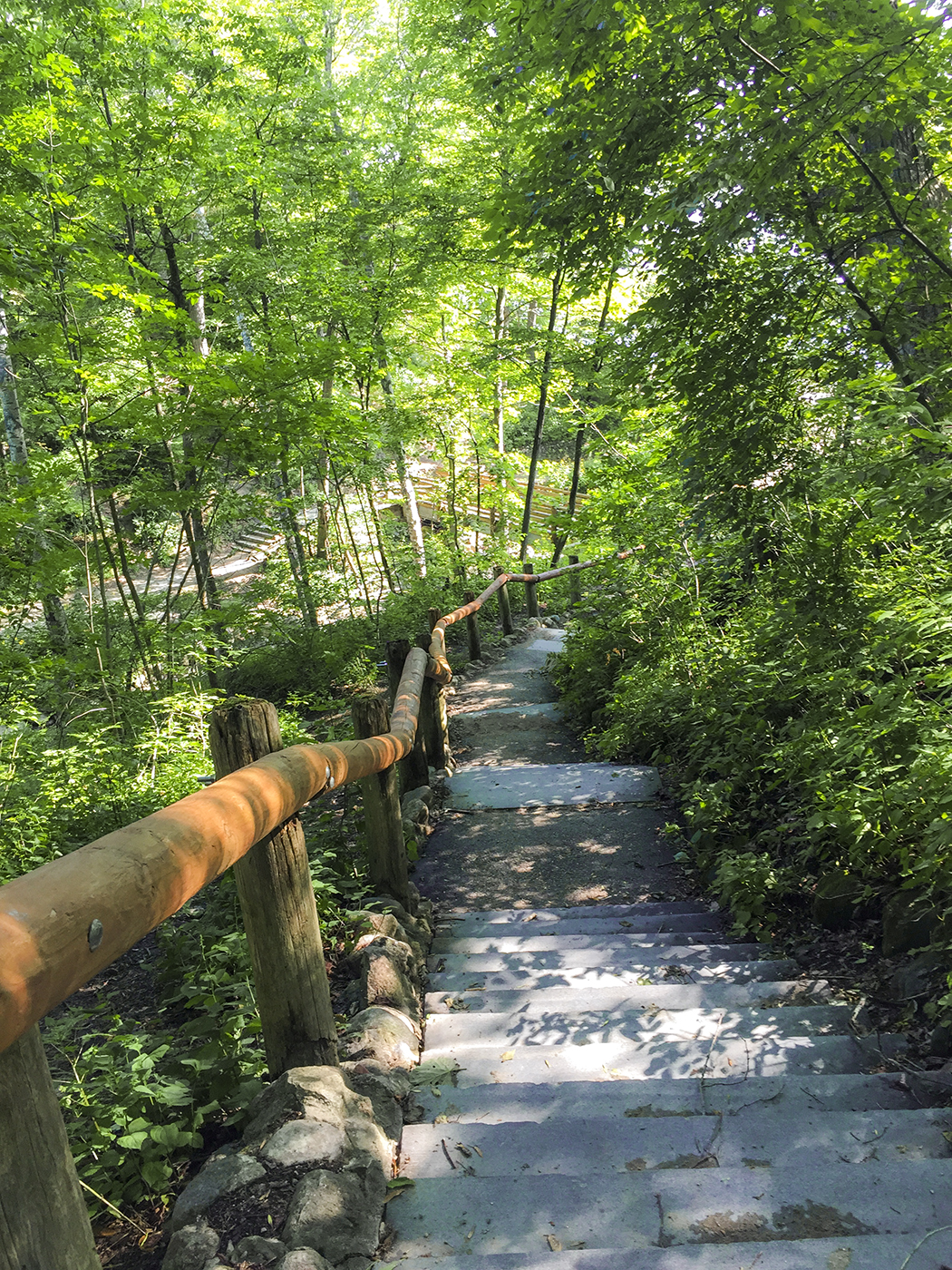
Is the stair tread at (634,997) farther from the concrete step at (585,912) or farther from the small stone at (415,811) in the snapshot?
the small stone at (415,811)

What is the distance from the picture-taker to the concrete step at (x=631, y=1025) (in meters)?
2.63

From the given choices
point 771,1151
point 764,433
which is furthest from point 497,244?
point 771,1151

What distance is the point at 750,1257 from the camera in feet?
4.93

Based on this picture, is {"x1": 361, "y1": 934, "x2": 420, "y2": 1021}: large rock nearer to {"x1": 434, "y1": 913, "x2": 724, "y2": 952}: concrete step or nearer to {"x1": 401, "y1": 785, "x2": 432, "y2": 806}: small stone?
{"x1": 434, "y1": 913, "x2": 724, "y2": 952}: concrete step

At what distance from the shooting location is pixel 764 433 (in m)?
3.99

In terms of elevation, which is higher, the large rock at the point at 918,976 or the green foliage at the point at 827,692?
the green foliage at the point at 827,692

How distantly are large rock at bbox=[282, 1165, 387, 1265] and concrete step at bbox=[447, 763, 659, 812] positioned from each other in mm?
4000

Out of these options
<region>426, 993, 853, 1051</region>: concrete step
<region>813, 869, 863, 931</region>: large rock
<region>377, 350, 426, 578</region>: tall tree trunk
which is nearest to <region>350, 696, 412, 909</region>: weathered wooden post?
<region>426, 993, 853, 1051</region>: concrete step

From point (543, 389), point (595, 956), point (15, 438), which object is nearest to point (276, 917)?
point (595, 956)

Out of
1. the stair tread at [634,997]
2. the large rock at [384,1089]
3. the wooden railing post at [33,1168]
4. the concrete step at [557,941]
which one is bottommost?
the concrete step at [557,941]

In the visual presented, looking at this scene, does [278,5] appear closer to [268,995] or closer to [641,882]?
[641,882]

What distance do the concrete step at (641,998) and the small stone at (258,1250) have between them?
1.43 meters

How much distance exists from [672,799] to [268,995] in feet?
13.0

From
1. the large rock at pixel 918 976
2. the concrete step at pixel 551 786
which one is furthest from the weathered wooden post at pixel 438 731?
the large rock at pixel 918 976
